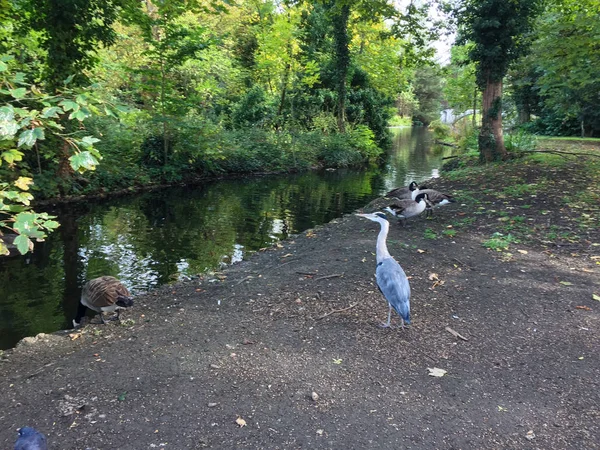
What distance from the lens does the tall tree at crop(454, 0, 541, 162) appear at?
14711 mm

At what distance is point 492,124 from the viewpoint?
54.2ft

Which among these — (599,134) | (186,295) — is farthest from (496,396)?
(599,134)

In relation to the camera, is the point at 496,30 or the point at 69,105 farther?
the point at 496,30

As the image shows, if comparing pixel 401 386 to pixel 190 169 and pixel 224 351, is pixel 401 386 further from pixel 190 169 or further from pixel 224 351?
pixel 190 169

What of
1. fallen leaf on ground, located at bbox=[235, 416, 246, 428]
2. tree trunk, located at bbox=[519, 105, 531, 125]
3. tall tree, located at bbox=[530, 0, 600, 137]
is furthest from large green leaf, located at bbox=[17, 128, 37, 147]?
tree trunk, located at bbox=[519, 105, 531, 125]

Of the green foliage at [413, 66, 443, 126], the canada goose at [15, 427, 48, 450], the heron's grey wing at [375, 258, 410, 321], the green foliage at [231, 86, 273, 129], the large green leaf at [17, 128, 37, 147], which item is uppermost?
the green foliage at [413, 66, 443, 126]

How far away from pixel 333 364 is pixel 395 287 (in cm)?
115

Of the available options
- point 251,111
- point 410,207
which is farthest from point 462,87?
point 410,207

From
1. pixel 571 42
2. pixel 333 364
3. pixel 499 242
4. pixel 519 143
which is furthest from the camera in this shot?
pixel 519 143

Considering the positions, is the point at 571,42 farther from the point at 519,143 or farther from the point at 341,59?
the point at 341,59

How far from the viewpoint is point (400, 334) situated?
5.10 m

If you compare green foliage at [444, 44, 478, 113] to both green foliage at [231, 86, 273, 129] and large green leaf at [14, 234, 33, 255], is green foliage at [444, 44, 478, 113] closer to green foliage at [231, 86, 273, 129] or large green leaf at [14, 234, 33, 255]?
green foliage at [231, 86, 273, 129]

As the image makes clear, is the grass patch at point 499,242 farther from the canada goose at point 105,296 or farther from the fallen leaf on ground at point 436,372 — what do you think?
the canada goose at point 105,296

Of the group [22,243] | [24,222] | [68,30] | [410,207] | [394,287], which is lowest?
[394,287]
